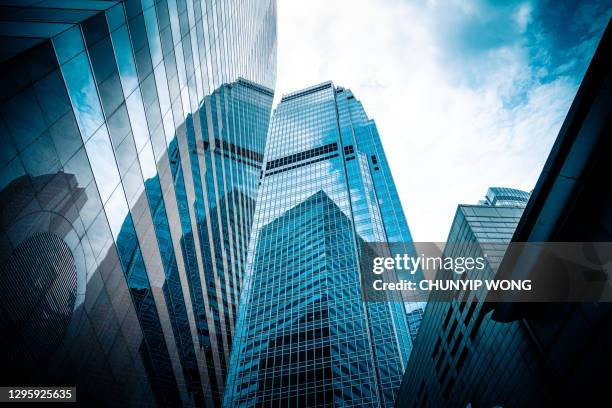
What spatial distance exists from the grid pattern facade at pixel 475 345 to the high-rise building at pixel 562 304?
9 centimetres

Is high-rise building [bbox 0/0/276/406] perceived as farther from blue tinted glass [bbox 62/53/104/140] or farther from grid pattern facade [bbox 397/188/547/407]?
grid pattern facade [bbox 397/188/547/407]

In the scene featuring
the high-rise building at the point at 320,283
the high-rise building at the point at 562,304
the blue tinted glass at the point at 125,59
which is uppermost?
the high-rise building at the point at 320,283

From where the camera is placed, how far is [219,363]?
42469 mm

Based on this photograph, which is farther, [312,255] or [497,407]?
[312,255]

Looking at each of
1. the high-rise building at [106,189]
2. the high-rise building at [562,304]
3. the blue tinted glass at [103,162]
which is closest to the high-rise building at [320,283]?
the high-rise building at [106,189]

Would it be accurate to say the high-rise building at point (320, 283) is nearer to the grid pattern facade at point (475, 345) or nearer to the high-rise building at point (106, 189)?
the grid pattern facade at point (475, 345)

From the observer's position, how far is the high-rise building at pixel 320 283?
56.2 meters

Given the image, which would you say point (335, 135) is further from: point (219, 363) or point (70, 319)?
point (70, 319)

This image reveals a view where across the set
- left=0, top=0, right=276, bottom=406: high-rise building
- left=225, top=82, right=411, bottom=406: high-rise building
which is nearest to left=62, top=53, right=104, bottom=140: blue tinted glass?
left=0, top=0, right=276, bottom=406: high-rise building

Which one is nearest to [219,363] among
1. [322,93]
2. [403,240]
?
[403,240]

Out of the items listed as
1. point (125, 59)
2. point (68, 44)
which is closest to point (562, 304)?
point (68, 44)

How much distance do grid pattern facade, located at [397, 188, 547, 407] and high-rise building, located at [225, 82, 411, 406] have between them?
25720 mm

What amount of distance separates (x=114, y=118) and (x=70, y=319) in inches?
301

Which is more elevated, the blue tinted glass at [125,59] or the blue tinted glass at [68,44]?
the blue tinted glass at [125,59]
